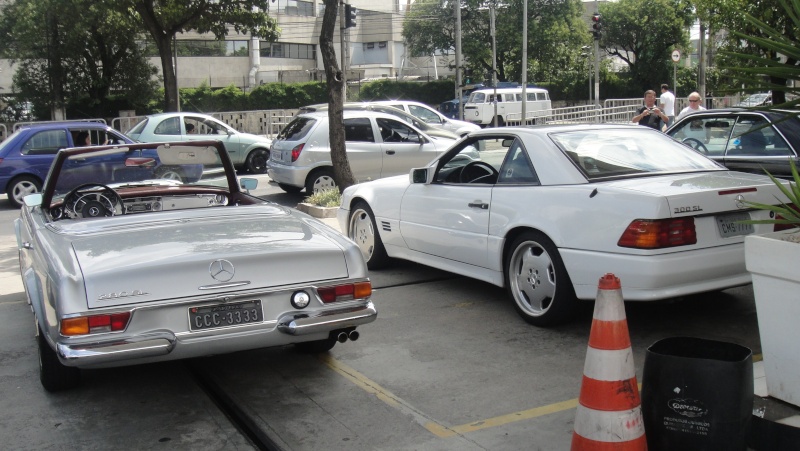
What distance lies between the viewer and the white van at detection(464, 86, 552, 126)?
41781 millimetres

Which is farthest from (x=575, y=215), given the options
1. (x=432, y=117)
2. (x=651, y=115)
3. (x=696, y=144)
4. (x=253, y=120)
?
(x=253, y=120)

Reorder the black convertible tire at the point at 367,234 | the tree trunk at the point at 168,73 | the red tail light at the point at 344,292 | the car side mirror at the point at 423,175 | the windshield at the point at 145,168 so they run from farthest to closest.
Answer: the tree trunk at the point at 168,73
the black convertible tire at the point at 367,234
the car side mirror at the point at 423,175
the windshield at the point at 145,168
the red tail light at the point at 344,292

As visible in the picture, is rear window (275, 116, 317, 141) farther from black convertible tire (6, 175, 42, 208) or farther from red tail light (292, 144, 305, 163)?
black convertible tire (6, 175, 42, 208)

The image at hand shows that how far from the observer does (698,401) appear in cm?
365

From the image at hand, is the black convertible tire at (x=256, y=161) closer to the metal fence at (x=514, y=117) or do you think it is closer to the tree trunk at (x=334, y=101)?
the tree trunk at (x=334, y=101)

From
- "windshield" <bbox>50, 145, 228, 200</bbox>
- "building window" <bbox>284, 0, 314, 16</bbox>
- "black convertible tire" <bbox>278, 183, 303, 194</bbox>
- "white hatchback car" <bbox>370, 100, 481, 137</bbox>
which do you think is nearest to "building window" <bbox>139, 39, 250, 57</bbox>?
"building window" <bbox>284, 0, 314, 16</bbox>

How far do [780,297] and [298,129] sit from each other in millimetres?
11804

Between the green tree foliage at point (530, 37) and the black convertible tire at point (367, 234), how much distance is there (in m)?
52.8

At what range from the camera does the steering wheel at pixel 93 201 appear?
5.95 meters

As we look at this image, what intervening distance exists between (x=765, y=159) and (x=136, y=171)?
20.5 feet

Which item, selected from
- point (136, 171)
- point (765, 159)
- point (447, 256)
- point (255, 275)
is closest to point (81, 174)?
point (136, 171)

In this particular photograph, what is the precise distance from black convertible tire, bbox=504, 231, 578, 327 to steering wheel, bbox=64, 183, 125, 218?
2.91 metres

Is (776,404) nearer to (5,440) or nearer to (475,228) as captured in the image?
(475,228)

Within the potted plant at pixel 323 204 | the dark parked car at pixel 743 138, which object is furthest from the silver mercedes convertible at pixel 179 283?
the potted plant at pixel 323 204
